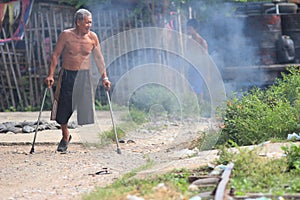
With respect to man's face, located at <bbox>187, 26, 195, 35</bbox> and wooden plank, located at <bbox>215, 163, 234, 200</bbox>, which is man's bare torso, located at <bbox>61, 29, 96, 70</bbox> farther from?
man's face, located at <bbox>187, 26, 195, 35</bbox>

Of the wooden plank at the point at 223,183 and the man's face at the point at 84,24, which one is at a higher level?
the man's face at the point at 84,24

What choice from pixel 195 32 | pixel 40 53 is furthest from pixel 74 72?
pixel 40 53

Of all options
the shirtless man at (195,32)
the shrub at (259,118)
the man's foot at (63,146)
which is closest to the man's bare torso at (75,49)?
the man's foot at (63,146)

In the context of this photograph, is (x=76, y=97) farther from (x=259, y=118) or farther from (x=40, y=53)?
(x=40, y=53)

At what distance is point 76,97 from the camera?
8719 millimetres

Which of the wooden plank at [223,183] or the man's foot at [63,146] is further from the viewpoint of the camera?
the man's foot at [63,146]

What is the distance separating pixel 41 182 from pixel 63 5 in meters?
8.07

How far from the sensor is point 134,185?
5.28 m

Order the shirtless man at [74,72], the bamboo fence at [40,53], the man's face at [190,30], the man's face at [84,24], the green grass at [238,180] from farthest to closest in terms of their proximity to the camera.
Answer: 1. the bamboo fence at [40,53]
2. the man's face at [190,30]
3. the shirtless man at [74,72]
4. the man's face at [84,24]
5. the green grass at [238,180]

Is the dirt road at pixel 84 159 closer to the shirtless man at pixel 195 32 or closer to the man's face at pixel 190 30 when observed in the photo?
the shirtless man at pixel 195 32

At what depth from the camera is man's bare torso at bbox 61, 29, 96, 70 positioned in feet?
27.9

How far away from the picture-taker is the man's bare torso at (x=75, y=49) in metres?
8.49

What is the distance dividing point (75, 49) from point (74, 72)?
32 cm

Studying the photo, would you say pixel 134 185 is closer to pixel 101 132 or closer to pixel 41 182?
pixel 41 182
